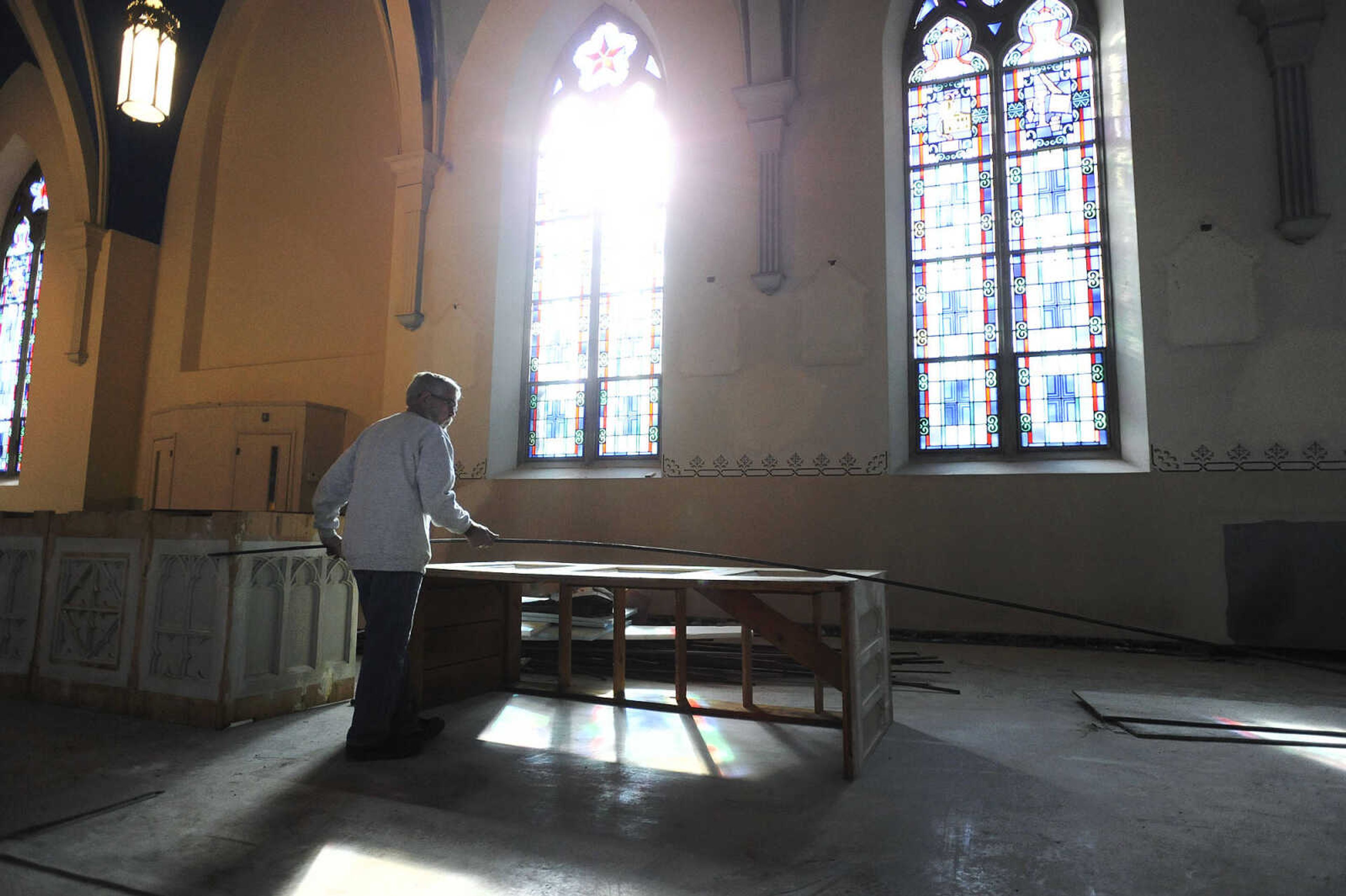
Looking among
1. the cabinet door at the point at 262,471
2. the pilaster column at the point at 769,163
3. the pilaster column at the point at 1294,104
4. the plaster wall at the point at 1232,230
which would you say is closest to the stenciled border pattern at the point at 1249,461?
the plaster wall at the point at 1232,230

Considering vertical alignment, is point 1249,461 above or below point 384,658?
above

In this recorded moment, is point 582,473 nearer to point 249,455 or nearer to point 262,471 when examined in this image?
point 262,471

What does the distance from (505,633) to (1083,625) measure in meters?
4.10

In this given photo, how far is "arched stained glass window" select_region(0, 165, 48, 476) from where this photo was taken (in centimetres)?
1061

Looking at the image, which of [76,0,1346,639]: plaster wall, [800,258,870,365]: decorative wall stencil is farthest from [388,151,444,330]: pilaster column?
[800,258,870,365]: decorative wall stencil

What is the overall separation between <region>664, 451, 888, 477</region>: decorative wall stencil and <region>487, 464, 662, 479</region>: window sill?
28 cm

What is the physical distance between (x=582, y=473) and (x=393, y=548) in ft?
14.2

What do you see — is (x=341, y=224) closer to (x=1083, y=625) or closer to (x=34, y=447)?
(x=34, y=447)

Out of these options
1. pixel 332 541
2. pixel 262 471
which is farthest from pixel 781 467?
pixel 262 471

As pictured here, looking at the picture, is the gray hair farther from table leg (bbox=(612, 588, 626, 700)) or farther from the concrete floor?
the concrete floor

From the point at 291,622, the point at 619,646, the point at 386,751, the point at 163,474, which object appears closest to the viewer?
the point at 386,751

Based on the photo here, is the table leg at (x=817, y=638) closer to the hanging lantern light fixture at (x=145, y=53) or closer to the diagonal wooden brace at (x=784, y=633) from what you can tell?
the diagonal wooden brace at (x=784, y=633)

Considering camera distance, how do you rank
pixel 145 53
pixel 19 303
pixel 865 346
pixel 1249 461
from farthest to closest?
pixel 19 303 → pixel 865 346 → pixel 1249 461 → pixel 145 53

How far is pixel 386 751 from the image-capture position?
112 inches
